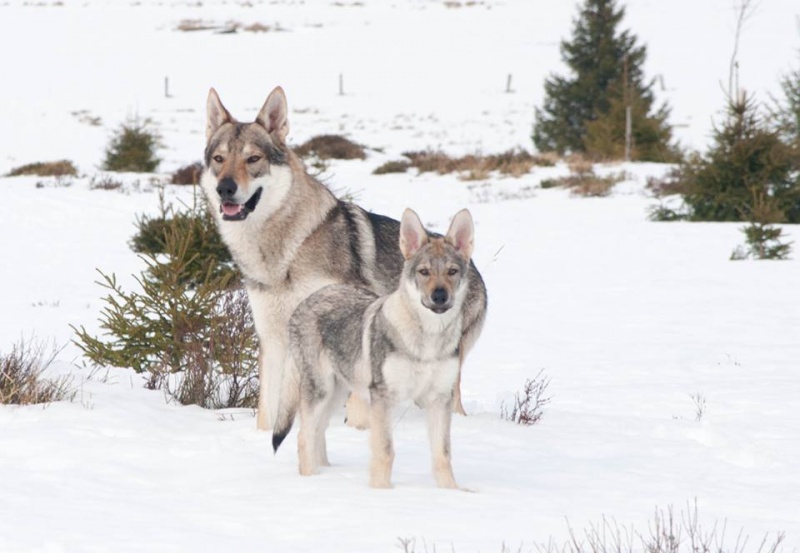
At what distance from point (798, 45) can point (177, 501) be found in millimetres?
62252

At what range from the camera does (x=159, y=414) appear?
7.27 metres

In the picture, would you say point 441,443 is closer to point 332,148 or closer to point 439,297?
point 439,297

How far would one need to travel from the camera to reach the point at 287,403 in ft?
20.0

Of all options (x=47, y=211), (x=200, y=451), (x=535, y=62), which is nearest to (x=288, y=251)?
(x=200, y=451)

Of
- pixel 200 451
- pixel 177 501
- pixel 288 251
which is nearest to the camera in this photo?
pixel 177 501

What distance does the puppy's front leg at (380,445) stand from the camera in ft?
17.8

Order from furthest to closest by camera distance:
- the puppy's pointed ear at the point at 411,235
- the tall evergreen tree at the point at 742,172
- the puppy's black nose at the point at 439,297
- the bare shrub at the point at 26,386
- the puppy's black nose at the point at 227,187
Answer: the tall evergreen tree at the point at 742,172, the bare shrub at the point at 26,386, the puppy's black nose at the point at 227,187, the puppy's pointed ear at the point at 411,235, the puppy's black nose at the point at 439,297

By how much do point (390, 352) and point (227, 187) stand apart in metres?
1.65

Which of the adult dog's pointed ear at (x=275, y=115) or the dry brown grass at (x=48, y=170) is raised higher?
the dry brown grass at (x=48, y=170)

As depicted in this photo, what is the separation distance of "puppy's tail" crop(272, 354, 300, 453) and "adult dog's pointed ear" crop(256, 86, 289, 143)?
1.50 m

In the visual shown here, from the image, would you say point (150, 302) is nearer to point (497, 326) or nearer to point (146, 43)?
point (497, 326)

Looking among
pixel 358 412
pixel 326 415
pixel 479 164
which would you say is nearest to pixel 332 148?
pixel 479 164

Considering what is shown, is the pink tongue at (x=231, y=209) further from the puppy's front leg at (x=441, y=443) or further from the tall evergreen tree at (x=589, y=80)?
the tall evergreen tree at (x=589, y=80)

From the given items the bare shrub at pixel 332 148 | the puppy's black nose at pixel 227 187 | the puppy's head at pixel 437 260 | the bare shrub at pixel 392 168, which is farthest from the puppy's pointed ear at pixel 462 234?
the bare shrub at pixel 332 148
